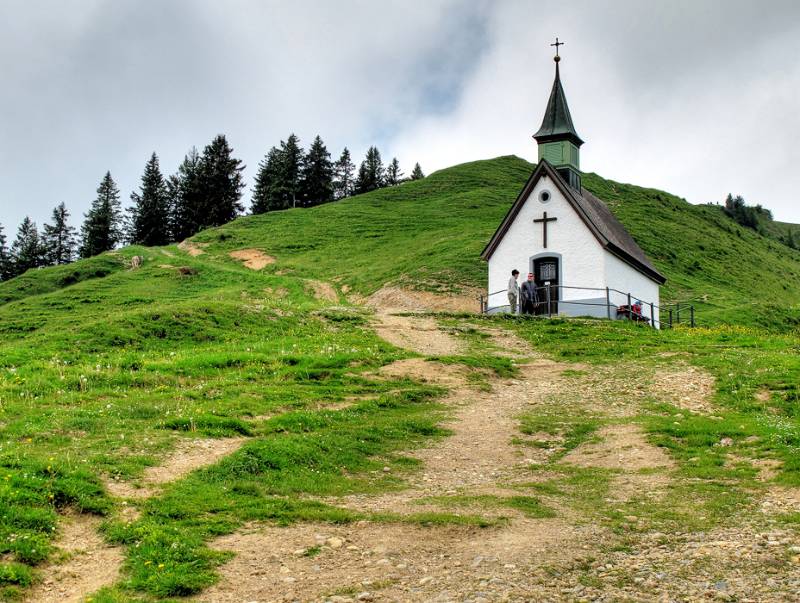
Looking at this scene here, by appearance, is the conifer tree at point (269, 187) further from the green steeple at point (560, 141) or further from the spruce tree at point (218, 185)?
the green steeple at point (560, 141)

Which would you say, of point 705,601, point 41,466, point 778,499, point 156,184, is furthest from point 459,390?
point 156,184

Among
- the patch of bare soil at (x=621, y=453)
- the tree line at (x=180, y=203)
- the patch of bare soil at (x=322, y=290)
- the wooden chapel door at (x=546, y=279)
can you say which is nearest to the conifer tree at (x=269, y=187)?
the tree line at (x=180, y=203)

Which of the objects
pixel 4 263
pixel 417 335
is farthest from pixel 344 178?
pixel 417 335

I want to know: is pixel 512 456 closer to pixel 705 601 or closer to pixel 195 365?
pixel 705 601

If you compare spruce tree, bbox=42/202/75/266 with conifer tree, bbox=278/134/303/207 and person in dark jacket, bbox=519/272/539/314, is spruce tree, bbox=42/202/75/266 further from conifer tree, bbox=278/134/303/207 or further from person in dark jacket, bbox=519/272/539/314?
person in dark jacket, bbox=519/272/539/314

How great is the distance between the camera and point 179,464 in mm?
13234

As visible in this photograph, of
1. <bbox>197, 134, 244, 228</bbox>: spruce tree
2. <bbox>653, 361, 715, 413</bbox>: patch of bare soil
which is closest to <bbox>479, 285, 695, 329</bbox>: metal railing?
<bbox>653, 361, 715, 413</bbox>: patch of bare soil

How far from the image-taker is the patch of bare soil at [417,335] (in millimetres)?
27547

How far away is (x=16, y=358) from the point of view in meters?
22.3

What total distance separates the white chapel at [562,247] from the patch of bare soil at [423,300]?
15.7 feet

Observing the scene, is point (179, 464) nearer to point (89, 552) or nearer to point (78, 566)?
point (89, 552)

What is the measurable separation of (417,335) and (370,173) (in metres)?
98.7

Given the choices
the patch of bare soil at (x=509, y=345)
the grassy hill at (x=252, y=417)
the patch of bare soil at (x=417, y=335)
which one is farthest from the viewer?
the patch of bare soil at (x=509, y=345)

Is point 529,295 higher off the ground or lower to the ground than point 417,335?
higher
